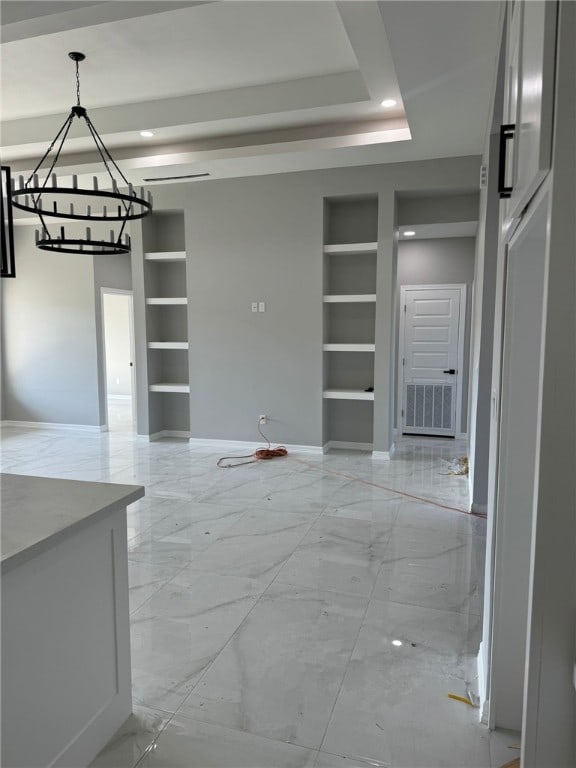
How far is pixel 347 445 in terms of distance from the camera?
6.27m

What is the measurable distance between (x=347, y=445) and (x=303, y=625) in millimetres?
3816

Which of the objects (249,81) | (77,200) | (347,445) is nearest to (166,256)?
(77,200)

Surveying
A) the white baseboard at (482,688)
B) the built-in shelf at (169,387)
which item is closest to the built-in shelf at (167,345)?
the built-in shelf at (169,387)

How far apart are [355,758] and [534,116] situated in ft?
6.33

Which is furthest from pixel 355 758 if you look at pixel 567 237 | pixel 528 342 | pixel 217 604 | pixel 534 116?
pixel 534 116

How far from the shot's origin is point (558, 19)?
2.75ft

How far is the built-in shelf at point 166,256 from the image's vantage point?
6371mm

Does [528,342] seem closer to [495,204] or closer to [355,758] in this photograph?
[355,758]

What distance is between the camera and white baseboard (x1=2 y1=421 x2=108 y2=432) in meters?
7.21

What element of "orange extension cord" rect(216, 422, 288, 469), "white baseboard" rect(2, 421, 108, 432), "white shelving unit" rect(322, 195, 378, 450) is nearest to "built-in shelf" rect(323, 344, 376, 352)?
"white shelving unit" rect(322, 195, 378, 450)

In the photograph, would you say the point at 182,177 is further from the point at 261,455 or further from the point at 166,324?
the point at 261,455

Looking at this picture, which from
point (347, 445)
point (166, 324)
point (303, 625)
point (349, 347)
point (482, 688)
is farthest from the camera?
point (166, 324)

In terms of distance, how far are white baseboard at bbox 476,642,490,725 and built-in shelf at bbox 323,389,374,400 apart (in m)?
3.64

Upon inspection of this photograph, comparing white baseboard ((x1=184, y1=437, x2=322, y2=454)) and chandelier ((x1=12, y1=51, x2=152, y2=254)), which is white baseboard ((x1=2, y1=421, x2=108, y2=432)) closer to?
white baseboard ((x1=184, y1=437, x2=322, y2=454))
